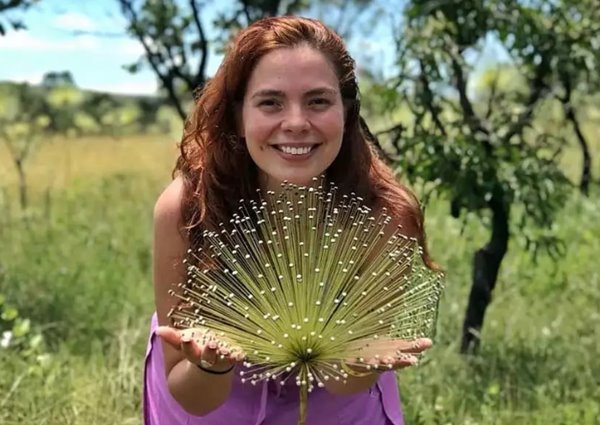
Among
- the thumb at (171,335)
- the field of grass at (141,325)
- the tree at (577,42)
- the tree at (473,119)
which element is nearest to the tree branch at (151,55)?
the field of grass at (141,325)

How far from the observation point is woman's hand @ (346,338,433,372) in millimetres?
1276

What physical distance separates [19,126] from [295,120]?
487 cm

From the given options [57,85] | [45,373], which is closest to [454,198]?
[45,373]

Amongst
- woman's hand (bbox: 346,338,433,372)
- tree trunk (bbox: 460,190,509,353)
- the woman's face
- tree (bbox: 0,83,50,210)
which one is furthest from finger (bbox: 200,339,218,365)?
tree (bbox: 0,83,50,210)

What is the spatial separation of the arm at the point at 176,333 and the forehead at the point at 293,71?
341mm

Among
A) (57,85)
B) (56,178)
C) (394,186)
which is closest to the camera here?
(394,186)

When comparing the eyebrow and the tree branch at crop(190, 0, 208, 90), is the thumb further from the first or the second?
the tree branch at crop(190, 0, 208, 90)

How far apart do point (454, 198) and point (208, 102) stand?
3.91 feet

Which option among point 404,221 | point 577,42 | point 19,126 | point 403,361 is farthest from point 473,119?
point 19,126

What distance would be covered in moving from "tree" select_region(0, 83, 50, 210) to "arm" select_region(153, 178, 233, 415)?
3.90 metres

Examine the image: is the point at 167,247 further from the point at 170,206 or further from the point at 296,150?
the point at 296,150

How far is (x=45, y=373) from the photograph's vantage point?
278 cm

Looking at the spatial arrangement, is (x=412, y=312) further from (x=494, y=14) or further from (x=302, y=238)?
(x=494, y=14)

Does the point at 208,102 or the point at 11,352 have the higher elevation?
the point at 208,102
